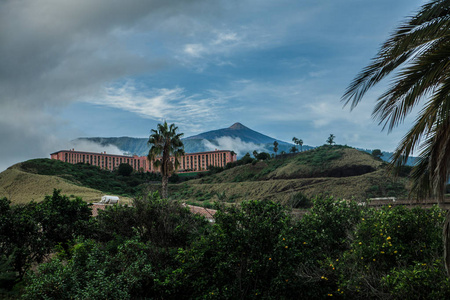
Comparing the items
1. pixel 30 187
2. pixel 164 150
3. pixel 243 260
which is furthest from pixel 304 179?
pixel 243 260

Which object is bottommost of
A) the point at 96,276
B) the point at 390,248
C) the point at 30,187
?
the point at 96,276

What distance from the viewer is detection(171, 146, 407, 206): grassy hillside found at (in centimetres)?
4312

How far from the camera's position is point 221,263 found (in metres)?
8.19

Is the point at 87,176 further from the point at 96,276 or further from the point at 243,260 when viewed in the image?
the point at 243,260

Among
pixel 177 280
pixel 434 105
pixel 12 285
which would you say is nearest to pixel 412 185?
pixel 434 105

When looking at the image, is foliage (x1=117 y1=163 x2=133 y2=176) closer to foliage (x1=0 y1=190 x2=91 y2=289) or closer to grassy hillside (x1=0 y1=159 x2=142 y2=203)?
grassy hillside (x1=0 y1=159 x2=142 y2=203)

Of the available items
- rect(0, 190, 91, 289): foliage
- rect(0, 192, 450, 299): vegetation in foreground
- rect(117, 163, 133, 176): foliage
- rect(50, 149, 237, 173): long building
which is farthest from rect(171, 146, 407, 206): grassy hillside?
rect(50, 149, 237, 173): long building

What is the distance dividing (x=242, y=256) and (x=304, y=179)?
4552 centimetres

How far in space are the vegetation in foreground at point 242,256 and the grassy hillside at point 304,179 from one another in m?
31.7

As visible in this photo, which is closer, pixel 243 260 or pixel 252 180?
pixel 243 260

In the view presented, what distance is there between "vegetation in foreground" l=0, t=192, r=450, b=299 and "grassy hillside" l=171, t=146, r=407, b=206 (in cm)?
3171

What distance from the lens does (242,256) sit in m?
8.43

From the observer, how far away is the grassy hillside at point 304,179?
43125mm

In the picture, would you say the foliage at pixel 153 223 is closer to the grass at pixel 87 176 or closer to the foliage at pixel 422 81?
the foliage at pixel 422 81
